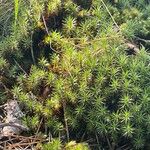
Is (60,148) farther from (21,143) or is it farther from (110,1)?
(110,1)

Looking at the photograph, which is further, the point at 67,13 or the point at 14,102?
the point at 67,13

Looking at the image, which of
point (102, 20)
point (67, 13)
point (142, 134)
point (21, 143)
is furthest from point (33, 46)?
point (142, 134)

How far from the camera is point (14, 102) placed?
8.49 ft

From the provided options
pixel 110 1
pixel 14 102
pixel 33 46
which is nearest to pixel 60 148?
pixel 14 102

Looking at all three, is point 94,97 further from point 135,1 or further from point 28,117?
point 135,1

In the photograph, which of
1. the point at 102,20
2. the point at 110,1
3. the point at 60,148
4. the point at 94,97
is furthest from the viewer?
the point at 110,1

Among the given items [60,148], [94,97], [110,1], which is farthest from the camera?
[110,1]

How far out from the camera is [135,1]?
3203 mm

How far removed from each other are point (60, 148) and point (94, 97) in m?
0.40

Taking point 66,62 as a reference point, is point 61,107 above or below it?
below

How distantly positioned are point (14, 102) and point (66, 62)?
0.44 metres

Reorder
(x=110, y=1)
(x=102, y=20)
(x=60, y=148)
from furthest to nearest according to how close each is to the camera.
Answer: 1. (x=110, y=1)
2. (x=102, y=20)
3. (x=60, y=148)

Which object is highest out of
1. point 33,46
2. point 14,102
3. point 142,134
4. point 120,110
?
point 33,46

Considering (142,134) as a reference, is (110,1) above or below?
above
